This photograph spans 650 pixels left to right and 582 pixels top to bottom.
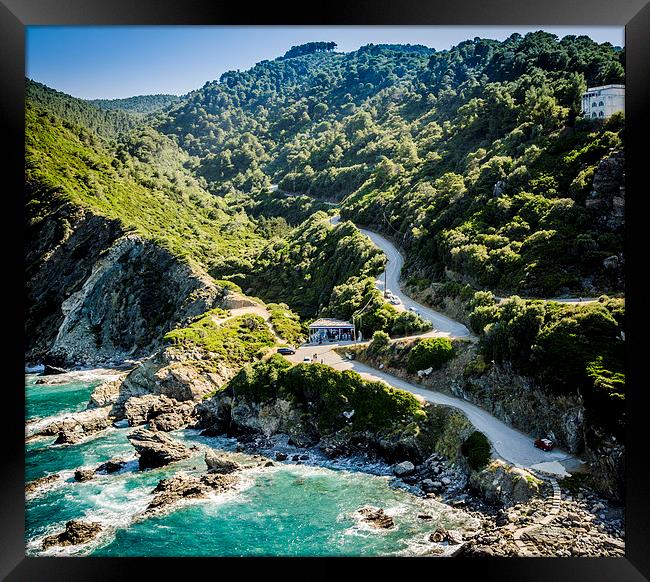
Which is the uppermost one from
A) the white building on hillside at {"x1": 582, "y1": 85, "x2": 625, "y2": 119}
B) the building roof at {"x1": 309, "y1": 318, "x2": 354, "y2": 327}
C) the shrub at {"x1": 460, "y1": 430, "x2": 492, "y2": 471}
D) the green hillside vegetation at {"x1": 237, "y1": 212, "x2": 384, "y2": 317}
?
the white building on hillside at {"x1": 582, "y1": 85, "x2": 625, "y2": 119}

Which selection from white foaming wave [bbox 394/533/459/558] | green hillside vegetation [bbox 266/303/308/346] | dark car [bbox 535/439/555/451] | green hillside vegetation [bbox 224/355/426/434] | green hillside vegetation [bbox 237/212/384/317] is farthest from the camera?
green hillside vegetation [bbox 237/212/384/317]

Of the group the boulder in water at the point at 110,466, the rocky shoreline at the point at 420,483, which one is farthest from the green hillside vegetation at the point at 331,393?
the boulder in water at the point at 110,466

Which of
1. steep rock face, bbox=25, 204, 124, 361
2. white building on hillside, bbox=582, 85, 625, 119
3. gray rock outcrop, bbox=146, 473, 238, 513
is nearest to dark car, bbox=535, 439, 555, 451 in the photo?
gray rock outcrop, bbox=146, 473, 238, 513

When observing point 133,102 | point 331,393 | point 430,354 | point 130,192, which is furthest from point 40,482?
point 133,102

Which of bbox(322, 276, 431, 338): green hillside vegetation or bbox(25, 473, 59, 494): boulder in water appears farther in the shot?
bbox(322, 276, 431, 338): green hillside vegetation

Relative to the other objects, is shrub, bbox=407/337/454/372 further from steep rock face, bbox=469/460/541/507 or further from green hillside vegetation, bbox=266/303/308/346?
green hillside vegetation, bbox=266/303/308/346

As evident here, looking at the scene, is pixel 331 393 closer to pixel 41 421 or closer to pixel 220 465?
pixel 220 465
